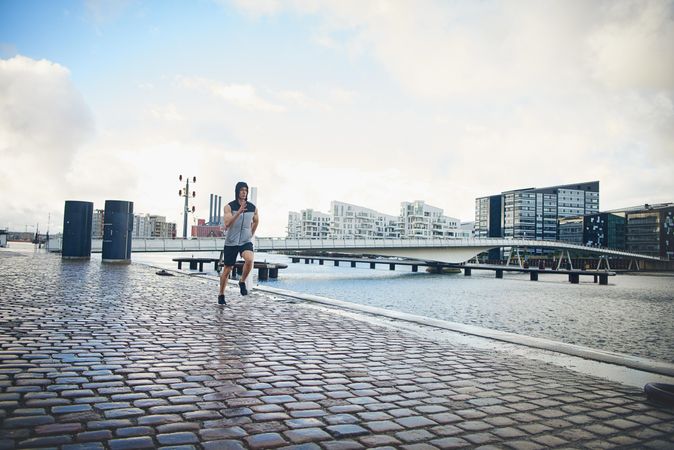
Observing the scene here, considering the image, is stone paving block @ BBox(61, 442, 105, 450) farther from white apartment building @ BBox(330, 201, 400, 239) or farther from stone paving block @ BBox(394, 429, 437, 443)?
white apartment building @ BBox(330, 201, 400, 239)

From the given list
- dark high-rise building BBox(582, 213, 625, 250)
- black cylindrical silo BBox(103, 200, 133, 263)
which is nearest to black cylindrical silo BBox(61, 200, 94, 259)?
black cylindrical silo BBox(103, 200, 133, 263)

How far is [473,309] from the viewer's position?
Answer: 19.5m

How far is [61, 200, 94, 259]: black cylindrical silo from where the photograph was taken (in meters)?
27.4

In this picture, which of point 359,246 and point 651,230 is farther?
point 651,230

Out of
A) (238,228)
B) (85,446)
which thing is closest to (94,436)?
(85,446)

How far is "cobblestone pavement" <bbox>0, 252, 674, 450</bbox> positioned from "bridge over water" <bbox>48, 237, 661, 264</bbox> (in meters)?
35.4

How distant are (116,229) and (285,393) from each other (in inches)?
992

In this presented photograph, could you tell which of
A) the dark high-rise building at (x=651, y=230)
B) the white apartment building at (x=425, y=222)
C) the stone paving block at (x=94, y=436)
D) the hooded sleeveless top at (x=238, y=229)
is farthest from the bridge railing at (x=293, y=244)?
the white apartment building at (x=425, y=222)

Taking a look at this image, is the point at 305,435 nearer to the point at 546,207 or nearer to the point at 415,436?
the point at 415,436

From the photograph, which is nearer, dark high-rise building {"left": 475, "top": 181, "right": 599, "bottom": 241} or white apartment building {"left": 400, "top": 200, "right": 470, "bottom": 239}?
dark high-rise building {"left": 475, "top": 181, "right": 599, "bottom": 241}

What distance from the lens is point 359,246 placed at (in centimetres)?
5497

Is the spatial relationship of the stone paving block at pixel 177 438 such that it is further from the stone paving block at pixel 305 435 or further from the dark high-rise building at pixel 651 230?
the dark high-rise building at pixel 651 230

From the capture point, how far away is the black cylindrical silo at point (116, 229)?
2588 cm

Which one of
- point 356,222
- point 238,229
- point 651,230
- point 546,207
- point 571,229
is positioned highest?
point 546,207
